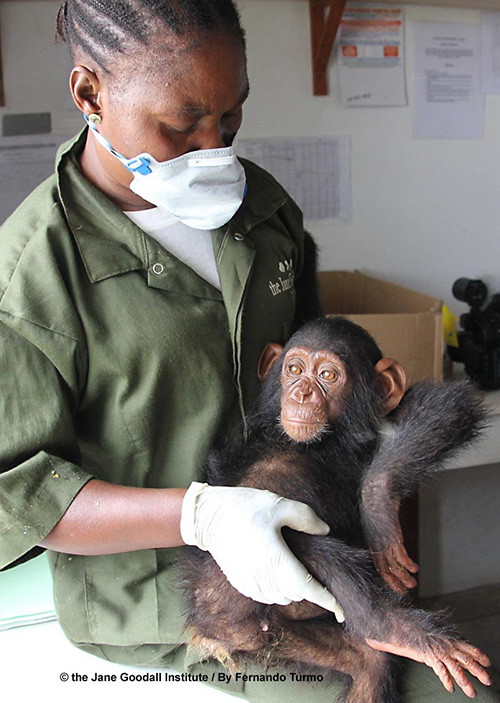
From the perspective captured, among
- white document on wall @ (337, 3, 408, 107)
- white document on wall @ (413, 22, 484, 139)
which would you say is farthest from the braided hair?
white document on wall @ (413, 22, 484, 139)

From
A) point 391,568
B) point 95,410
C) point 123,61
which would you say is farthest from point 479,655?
point 123,61

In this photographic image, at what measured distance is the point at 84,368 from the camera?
1.18m

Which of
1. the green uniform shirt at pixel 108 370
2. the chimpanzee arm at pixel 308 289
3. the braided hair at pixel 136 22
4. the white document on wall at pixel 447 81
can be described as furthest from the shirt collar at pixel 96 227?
the white document on wall at pixel 447 81

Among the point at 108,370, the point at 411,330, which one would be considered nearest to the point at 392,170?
the point at 411,330

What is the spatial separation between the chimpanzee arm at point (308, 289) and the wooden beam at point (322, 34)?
4.33 feet

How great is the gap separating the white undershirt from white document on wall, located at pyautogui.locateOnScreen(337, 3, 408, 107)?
1740 millimetres

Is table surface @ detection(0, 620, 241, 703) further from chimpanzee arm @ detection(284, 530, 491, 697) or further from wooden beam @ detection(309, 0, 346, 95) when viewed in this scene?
wooden beam @ detection(309, 0, 346, 95)

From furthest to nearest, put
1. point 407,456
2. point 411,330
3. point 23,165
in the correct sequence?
1. point 23,165
2. point 411,330
3. point 407,456

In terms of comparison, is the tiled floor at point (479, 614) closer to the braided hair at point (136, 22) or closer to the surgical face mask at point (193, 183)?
the surgical face mask at point (193, 183)

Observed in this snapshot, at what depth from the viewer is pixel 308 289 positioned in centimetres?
163

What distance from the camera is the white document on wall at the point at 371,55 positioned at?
9.21ft

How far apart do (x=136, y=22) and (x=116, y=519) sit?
2.31 feet

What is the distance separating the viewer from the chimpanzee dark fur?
118 centimetres

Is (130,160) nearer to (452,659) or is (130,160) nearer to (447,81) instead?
(452,659)
